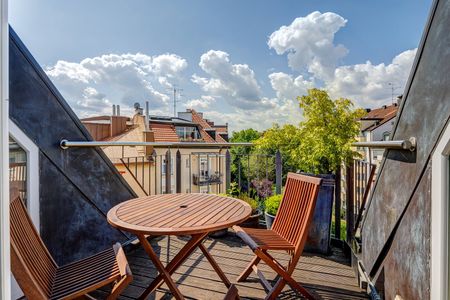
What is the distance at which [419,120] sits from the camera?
1307 millimetres

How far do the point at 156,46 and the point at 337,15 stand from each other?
378cm

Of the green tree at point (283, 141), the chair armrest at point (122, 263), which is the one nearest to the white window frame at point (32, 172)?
the chair armrest at point (122, 263)

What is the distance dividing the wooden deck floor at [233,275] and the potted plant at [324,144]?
0.31 metres

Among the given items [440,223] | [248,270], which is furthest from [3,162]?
[248,270]

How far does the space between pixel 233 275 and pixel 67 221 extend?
1607 millimetres

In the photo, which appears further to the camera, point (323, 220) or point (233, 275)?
point (323, 220)

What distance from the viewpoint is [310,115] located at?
9.87 ft

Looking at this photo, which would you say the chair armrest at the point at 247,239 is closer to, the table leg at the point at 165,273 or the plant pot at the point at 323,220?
the table leg at the point at 165,273

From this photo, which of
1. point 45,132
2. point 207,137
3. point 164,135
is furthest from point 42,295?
point 207,137

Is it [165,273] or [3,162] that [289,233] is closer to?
[165,273]

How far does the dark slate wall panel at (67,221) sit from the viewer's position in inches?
93.4

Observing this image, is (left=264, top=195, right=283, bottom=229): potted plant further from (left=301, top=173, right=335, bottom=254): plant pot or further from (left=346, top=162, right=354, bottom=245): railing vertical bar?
(left=346, top=162, right=354, bottom=245): railing vertical bar

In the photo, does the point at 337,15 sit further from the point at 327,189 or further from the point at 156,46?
the point at 156,46

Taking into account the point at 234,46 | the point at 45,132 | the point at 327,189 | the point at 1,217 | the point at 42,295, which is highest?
the point at 234,46
